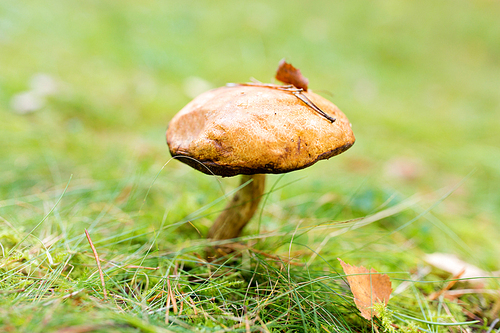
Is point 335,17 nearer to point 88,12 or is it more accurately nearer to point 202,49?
point 202,49

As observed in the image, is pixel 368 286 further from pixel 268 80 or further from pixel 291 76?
pixel 268 80

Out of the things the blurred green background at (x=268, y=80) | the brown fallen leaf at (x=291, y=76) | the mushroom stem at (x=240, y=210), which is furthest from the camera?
the blurred green background at (x=268, y=80)

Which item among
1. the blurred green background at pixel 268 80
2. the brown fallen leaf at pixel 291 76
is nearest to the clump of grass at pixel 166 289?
the blurred green background at pixel 268 80

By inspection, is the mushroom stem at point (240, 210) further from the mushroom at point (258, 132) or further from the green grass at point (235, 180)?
the mushroom at point (258, 132)

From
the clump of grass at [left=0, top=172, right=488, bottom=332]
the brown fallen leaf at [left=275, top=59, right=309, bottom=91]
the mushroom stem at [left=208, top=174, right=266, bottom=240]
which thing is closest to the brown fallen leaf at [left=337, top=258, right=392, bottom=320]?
the clump of grass at [left=0, top=172, right=488, bottom=332]

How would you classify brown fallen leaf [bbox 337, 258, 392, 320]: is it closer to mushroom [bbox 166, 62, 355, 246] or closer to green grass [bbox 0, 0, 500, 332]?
green grass [bbox 0, 0, 500, 332]

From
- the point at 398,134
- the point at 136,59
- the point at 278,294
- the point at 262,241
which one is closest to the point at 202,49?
the point at 136,59
